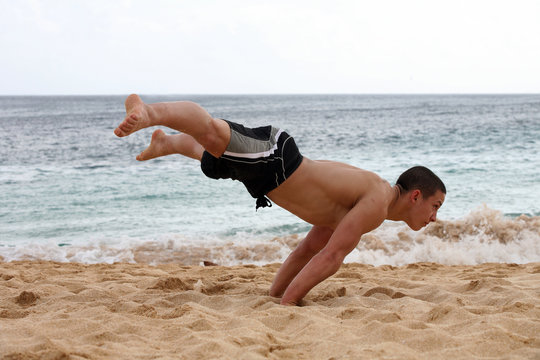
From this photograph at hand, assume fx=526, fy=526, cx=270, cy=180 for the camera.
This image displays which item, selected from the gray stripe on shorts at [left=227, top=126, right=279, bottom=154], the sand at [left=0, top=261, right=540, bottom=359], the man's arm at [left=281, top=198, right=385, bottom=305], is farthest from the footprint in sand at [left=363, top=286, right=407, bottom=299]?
the gray stripe on shorts at [left=227, top=126, right=279, bottom=154]

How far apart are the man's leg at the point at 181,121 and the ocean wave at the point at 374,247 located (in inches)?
137

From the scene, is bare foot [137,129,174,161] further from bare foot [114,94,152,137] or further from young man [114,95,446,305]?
bare foot [114,94,152,137]

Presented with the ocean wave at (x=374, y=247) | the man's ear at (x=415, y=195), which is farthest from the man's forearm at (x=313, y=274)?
the ocean wave at (x=374, y=247)

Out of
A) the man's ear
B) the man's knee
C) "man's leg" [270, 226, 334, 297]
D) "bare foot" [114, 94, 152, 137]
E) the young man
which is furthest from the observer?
"man's leg" [270, 226, 334, 297]

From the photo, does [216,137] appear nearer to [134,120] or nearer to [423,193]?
[134,120]

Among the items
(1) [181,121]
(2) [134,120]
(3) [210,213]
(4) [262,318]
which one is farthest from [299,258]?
(3) [210,213]

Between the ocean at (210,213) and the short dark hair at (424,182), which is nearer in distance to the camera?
the short dark hair at (424,182)

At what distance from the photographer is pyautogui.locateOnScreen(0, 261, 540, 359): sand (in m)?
2.56

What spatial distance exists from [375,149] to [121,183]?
9.79m

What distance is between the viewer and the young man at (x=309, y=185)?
11.2 feet

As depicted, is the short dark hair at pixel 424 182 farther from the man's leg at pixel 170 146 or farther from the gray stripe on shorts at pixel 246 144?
the man's leg at pixel 170 146

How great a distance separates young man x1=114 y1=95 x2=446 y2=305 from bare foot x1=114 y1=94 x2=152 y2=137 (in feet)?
0.95

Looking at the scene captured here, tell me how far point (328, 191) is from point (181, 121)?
3.70ft

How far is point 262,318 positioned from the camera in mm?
3232
